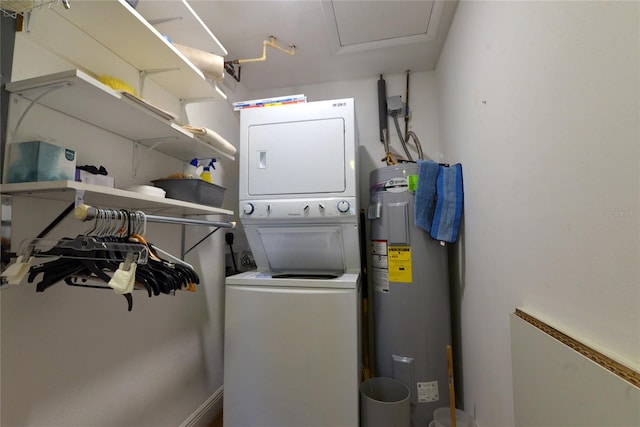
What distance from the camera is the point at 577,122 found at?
2.14 ft

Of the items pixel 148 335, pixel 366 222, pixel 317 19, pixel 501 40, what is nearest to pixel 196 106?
pixel 317 19

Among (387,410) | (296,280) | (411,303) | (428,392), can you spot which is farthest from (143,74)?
(428,392)

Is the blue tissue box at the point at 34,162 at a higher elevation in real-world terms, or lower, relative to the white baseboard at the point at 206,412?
higher

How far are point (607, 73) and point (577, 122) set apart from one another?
0.38 ft

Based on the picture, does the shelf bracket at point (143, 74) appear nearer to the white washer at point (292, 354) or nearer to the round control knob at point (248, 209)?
the round control knob at point (248, 209)

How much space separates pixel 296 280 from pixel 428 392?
40.5 inches

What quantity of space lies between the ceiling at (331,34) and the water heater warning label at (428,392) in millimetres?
2184

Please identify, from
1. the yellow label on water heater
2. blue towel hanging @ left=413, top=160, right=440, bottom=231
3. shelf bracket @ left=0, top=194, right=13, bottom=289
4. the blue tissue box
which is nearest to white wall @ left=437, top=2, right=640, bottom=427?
blue towel hanging @ left=413, top=160, right=440, bottom=231

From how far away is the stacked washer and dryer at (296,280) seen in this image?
4.42ft

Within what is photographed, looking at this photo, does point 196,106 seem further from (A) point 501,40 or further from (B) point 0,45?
(A) point 501,40

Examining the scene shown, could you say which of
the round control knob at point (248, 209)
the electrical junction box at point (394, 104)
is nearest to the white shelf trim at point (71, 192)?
the round control knob at point (248, 209)

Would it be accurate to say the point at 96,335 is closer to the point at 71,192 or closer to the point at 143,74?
the point at 71,192

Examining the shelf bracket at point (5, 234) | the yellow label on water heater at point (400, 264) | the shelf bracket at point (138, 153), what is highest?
the shelf bracket at point (138, 153)

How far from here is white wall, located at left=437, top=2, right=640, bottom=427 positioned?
54 cm
